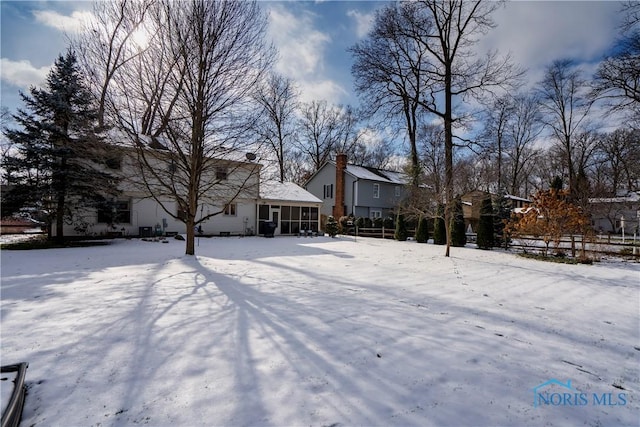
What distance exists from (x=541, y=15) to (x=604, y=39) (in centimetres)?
624

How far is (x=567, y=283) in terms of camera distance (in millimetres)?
7488

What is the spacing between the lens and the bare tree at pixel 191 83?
8883mm

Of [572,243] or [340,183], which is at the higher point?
[340,183]

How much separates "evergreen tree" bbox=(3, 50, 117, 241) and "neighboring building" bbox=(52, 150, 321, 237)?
0.92 meters

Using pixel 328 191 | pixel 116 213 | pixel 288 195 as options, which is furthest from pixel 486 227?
pixel 116 213

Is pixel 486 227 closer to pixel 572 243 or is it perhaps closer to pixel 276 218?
pixel 572 243

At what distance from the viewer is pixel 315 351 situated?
10.8 ft

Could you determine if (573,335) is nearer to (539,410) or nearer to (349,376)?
(539,410)

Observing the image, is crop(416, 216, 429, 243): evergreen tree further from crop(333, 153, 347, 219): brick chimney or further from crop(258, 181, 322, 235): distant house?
crop(333, 153, 347, 219): brick chimney

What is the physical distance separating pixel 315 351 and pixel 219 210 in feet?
57.2

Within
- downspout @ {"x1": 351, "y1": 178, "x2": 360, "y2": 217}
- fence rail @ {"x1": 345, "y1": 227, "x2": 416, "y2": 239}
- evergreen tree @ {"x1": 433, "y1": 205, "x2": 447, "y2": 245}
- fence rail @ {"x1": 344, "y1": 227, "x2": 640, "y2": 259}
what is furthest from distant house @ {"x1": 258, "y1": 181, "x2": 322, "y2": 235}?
evergreen tree @ {"x1": 433, "y1": 205, "x2": 447, "y2": 245}

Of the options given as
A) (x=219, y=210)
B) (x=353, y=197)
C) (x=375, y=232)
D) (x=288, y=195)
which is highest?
(x=353, y=197)

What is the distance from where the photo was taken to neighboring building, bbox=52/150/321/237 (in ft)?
46.1

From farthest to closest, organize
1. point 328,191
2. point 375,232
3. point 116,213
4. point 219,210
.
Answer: point 328,191 < point 375,232 < point 219,210 < point 116,213
